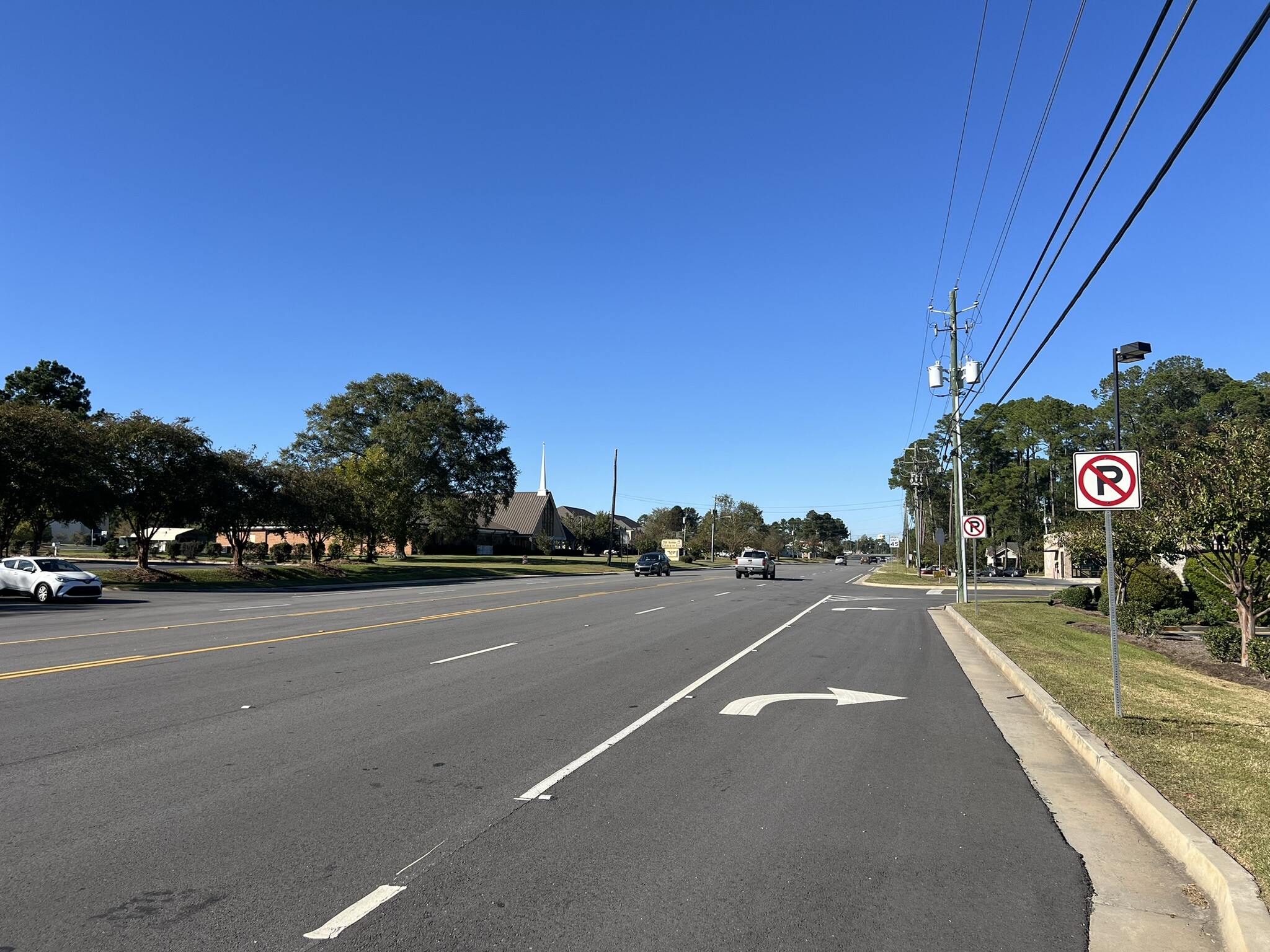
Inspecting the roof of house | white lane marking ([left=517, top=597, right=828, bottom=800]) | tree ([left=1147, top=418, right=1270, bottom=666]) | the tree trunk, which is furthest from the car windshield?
the roof of house

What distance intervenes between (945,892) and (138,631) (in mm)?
16359

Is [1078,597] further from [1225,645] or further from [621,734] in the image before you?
[621,734]

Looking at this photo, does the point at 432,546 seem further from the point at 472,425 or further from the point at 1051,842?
the point at 1051,842

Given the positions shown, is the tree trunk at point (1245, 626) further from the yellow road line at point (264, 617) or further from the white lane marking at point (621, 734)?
the yellow road line at point (264, 617)

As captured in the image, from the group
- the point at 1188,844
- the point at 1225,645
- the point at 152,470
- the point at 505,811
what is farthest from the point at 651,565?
the point at 1188,844

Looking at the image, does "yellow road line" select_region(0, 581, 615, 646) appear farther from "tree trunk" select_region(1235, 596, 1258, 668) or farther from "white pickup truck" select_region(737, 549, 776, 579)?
"white pickup truck" select_region(737, 549, 776, 579)

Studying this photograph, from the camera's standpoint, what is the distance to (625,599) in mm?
28969

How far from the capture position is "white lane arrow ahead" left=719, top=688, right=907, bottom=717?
31.5 feet

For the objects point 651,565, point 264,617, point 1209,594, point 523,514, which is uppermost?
point 523,514

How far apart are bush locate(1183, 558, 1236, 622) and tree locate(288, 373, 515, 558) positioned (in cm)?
5211

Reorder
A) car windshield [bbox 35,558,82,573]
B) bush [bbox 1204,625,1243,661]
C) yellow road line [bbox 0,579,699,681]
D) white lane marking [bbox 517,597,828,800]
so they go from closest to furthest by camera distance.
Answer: white lane marking [bbox 517,597,828,800] < yellow road line [bbox 0,579,699,681] < bush [bbox 1204,625,1243,661] < car windshield [bbox 35,558,82,573]

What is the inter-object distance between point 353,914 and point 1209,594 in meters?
28.1

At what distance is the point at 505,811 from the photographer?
572 centimetres

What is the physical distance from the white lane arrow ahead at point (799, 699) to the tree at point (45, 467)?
3311cm
